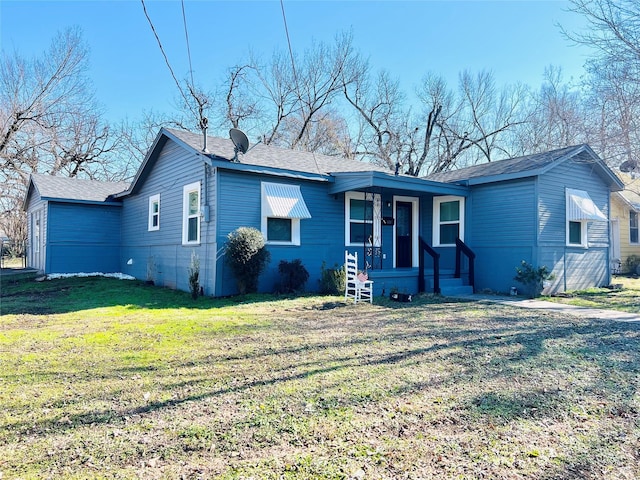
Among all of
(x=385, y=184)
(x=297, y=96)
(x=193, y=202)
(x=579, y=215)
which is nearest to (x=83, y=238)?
(x=193, y=202)

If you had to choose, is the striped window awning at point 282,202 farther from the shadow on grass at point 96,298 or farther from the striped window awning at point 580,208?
the striped window awning at point 580,208

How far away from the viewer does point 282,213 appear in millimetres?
10164

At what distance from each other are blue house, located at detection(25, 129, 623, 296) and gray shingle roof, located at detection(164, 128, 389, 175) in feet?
0.22

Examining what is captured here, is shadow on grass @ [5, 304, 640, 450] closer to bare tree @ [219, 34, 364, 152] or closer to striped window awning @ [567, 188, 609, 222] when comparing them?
striped window awning @ [567, 188, 609, 222]

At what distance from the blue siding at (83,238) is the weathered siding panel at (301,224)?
26.2 feet

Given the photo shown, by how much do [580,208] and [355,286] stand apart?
711 centimetres

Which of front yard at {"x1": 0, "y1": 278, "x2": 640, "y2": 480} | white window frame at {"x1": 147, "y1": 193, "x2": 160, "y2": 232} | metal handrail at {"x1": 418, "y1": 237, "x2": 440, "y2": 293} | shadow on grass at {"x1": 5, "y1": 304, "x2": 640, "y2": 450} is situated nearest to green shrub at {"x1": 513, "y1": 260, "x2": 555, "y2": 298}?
metal handrail at {"x1": 418, "y1": 237, "x2": 440, "y2": 293}

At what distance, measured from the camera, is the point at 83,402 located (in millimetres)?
3469

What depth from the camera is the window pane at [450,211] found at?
494 inches

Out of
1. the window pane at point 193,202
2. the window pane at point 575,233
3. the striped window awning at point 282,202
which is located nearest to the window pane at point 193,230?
the window pane at point 193,202

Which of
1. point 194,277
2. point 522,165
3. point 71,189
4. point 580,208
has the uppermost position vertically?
point 522,165

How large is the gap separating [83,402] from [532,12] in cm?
1276

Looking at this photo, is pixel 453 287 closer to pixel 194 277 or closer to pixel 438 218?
pixel 438 218

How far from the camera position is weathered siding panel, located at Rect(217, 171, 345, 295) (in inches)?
385
